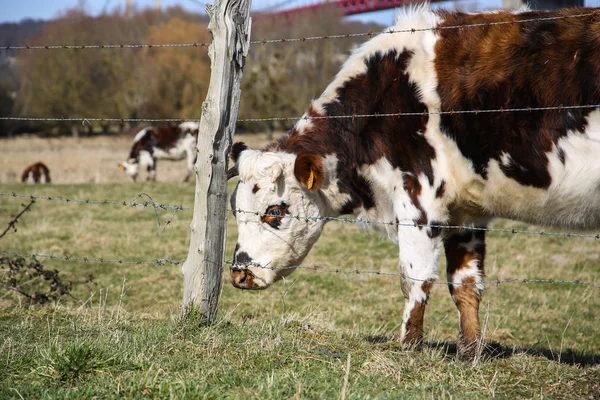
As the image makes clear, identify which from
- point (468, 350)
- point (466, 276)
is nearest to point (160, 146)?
point (466, 276)

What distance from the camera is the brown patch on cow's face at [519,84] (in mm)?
4242

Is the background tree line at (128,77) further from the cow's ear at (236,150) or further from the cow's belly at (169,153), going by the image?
the cow's ear at (236,150)

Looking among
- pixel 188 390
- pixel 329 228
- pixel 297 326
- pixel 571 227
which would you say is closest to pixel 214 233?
pixel 297 326

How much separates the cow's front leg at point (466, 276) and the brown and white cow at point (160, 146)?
17804 mm

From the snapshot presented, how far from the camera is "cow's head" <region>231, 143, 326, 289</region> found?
5.07 metres

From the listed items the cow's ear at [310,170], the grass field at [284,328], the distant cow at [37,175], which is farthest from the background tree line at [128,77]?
the cow's ear at [310,170]

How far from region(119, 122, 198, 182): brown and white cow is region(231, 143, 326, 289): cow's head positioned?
17.6m

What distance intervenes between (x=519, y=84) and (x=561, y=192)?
74 cm

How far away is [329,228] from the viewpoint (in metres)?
11.6

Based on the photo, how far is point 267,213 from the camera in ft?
16.8

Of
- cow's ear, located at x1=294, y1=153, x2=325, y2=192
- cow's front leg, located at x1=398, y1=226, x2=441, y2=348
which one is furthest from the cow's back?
cow's ear, located at x1=294, y1=153, x2=325, y2=192

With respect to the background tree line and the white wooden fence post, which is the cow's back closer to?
the white wooden fence post

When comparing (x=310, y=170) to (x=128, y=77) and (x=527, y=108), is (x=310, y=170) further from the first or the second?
(x=128, y=77)

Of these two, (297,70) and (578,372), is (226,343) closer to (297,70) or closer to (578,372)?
(578,372)
